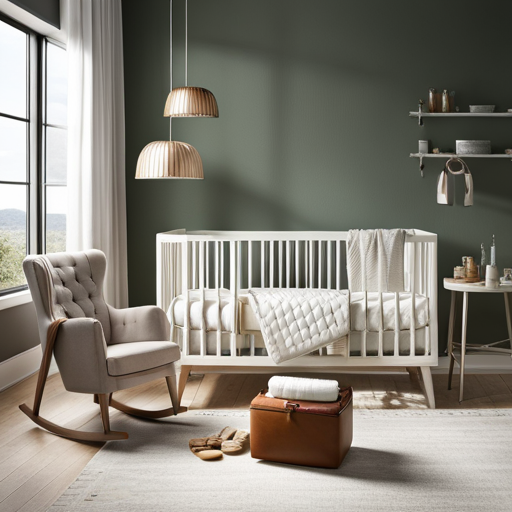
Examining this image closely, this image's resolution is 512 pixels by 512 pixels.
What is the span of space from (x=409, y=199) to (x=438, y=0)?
1306 mm

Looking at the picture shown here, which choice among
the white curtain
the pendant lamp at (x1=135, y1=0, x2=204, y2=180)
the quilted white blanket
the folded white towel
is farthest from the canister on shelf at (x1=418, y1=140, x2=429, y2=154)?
the folded white towel

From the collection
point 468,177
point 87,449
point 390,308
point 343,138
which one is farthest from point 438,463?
point 343,138

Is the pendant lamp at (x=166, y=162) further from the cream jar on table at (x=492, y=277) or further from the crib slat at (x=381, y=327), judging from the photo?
the cream jar on table at (x=492, y=277)

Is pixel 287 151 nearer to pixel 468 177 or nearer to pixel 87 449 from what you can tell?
pixel 468 177

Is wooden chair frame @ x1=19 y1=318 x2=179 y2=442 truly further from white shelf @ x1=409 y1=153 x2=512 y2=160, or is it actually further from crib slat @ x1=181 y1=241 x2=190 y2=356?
white shelf @ x1=409 y1=153 x2=512 y2=160

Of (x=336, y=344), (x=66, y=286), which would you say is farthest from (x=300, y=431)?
(x=66, y=286)

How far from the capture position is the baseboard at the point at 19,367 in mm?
3412

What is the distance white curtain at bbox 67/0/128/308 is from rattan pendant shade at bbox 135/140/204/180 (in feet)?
1.46

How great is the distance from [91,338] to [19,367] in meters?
1.14

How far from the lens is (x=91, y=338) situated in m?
2.69

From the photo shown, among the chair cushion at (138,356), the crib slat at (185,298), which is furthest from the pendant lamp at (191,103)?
the chair cushion at (138,356)

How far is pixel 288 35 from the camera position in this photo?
4148 mm

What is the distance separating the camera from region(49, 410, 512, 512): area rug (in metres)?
2.07

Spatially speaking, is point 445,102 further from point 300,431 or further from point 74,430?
point 74,430
